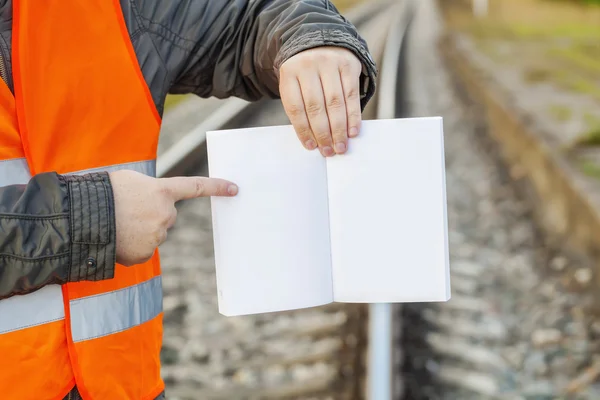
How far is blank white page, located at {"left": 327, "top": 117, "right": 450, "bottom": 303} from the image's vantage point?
1.58m

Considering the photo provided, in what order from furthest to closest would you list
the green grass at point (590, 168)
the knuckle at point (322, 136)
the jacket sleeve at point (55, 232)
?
the green grass at point (590, 168) → the knuckle at point (322, 136) → the jacket sleeve at point (55, 232)

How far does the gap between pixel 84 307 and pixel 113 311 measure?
0.23ft

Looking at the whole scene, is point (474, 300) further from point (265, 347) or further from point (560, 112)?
point (560, 112)

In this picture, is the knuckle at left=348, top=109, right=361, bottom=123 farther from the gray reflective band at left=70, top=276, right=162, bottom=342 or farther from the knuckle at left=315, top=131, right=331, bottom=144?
the gray reflective band at left=70, top=276, right=162, bottom=342

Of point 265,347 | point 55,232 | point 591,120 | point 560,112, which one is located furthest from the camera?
point 560,112

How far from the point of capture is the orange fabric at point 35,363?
1.43 m

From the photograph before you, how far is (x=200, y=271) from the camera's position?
4.34 metres

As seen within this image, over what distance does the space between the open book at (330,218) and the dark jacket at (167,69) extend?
16 centimetres

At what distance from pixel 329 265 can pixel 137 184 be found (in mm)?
441

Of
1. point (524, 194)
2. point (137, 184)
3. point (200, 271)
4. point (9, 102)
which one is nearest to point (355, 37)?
point (137, 184)

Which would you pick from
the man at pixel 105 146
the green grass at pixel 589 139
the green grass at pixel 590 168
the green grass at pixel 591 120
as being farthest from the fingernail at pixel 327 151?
the green grass at pixel 591 120

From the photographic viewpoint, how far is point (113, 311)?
1.57 m

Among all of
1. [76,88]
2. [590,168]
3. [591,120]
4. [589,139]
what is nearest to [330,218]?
[76,88]

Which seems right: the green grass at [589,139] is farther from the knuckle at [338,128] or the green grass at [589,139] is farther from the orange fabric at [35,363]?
the orange fabric at [35,363]
